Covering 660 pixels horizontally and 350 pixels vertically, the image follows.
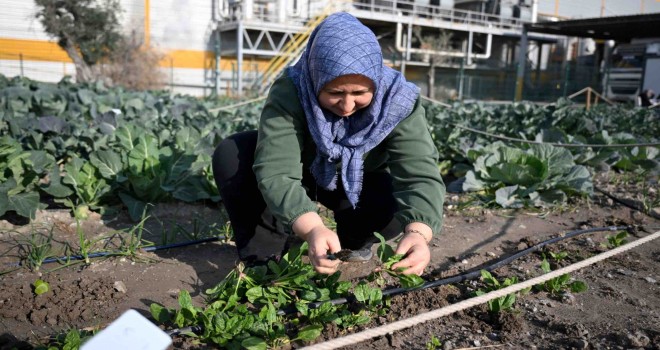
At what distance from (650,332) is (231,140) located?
5.46 feet

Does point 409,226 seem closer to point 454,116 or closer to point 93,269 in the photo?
point 93,269

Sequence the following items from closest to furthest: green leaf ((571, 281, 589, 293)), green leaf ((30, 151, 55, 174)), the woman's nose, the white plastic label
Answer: the white plastic label < the woman's nose < green leaf ((571, 281, 589, 293)) < green leaf ((30, 151, 55, 174))

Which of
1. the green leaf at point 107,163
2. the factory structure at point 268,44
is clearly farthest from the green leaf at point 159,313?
the factory structure at point 268,44

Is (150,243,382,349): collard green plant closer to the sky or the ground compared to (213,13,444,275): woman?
closer to the ground

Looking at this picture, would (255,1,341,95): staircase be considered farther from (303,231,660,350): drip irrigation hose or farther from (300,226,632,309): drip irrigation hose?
(303,231,660,350): drip irrigation hose

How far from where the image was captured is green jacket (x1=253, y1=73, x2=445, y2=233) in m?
1.83

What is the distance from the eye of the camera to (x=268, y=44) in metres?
24.6

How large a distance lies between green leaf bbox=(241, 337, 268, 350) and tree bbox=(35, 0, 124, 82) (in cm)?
1829

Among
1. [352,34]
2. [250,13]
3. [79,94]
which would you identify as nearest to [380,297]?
[352,34]

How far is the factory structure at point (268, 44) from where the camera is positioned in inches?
861

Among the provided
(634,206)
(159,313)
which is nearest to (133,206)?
(159,313)

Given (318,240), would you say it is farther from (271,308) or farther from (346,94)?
(346,94)

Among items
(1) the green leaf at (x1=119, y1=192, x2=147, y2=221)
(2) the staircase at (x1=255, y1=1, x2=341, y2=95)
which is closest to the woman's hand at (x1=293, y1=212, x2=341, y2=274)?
(1) the green leaf at (x1=119, y1=192, x2=147, y2=221)

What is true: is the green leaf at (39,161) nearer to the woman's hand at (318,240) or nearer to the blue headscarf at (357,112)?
the blue headscarf at (357,112)
